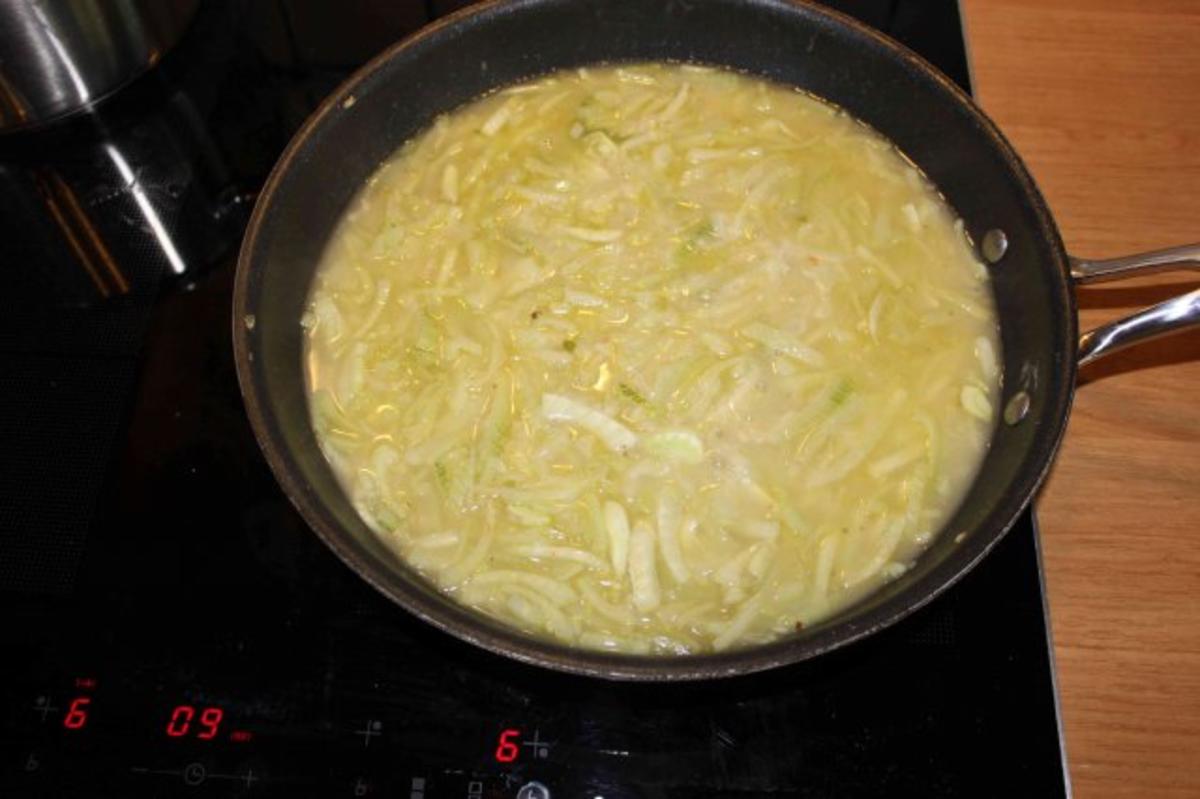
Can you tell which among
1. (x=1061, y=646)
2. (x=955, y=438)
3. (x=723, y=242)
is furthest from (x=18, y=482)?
(x=1061, y=646)

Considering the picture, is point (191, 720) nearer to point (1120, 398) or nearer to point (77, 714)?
point (77, 714)

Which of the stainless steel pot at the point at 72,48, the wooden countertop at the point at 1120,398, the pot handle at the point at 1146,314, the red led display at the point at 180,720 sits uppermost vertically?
the stainless steel pot at the point at 72,48

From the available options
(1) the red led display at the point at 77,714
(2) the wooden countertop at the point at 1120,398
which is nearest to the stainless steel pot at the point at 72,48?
(1) the red led display at the point at 77,714

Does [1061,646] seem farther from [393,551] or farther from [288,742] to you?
[288,742]

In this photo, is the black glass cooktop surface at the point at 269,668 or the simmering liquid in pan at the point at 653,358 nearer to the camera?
the black glass cooktop surface at the point at 269,668

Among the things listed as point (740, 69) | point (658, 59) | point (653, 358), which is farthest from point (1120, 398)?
point (658, 59)

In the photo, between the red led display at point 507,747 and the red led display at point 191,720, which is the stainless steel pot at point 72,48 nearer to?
the red led display at point 191,720
